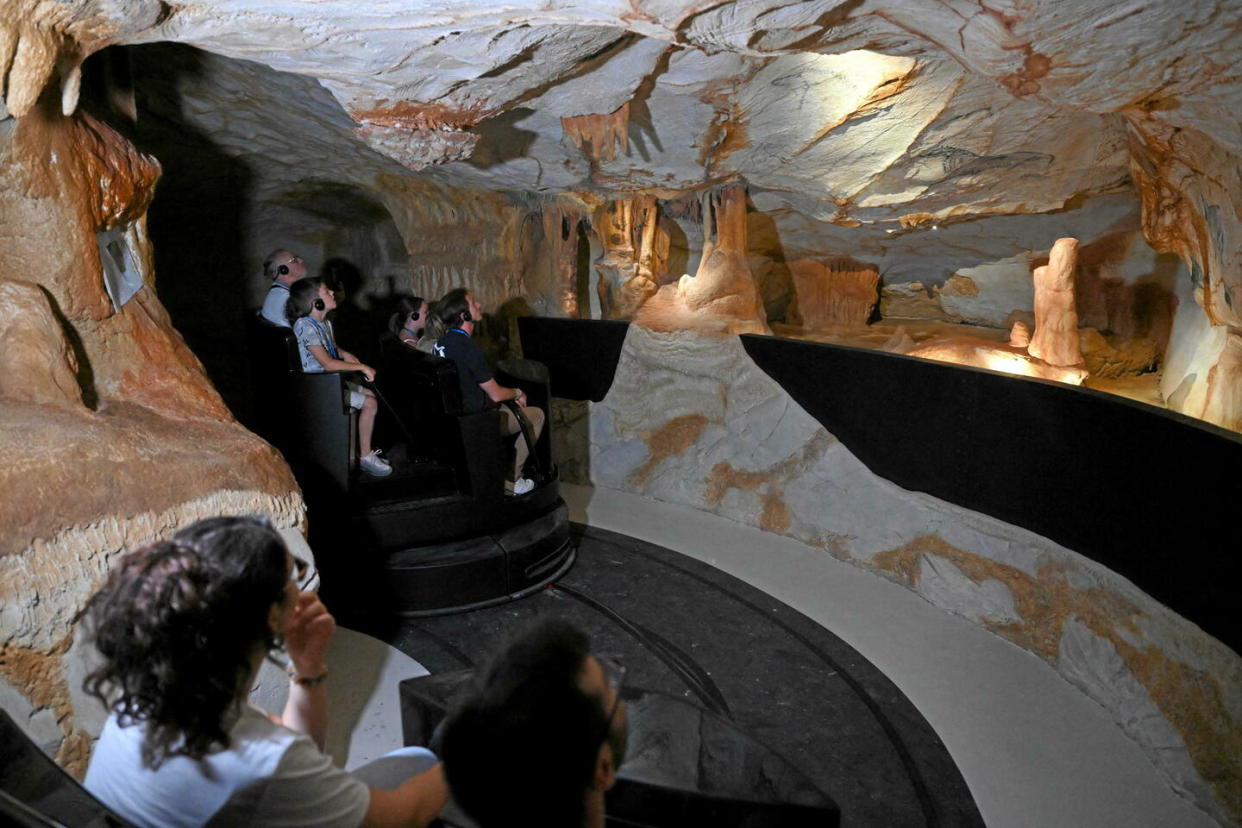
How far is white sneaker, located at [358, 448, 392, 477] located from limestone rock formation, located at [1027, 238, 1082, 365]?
16.9 feet

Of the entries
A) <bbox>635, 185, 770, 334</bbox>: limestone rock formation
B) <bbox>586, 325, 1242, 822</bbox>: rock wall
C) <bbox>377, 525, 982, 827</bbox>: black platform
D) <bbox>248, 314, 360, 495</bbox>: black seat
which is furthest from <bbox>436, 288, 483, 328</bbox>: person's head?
<bbox>635, 185, 770, 334</bbox>: limestone rock formation

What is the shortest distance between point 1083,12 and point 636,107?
3.08m

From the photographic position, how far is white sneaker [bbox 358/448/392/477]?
4977 mm

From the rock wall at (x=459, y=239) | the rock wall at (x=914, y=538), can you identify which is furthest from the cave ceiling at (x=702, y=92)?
the rock wall at (x=914, y=538)

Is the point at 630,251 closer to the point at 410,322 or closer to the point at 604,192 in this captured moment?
the point at 604,192

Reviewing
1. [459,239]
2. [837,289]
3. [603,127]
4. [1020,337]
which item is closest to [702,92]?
[603,127]

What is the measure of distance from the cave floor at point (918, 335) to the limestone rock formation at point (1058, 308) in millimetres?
576

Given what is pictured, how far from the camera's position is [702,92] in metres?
5.14

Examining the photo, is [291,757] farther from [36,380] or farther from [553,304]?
[553,304]

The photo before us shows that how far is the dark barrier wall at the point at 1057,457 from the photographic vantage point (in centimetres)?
329

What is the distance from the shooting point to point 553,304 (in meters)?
8.70

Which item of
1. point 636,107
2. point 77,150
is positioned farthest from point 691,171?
point 77,150

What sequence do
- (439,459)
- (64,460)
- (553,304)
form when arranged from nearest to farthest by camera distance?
(64,460)
(439,459)
(553,304)

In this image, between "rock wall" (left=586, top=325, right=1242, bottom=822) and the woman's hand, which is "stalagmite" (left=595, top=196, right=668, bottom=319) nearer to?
"rock wall" (left=586, top=325, right=1242, bottom=822)
